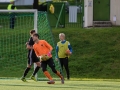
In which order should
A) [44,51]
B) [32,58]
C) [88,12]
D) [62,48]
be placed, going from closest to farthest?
[44,51]
[32,58]
[62,48]
[88,12]

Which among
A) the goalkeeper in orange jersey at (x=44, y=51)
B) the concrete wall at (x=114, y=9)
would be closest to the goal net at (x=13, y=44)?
the goalkeeper in orange jersey at (x=44, y=51)

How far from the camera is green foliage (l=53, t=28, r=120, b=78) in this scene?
24.8m

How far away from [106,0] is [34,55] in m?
12.8

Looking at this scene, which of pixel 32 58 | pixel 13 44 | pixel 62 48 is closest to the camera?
pixel 32 58

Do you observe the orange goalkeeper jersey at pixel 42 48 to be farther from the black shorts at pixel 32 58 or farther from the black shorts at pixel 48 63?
the black shorts at pixel 32 58

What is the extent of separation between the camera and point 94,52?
26.6 m

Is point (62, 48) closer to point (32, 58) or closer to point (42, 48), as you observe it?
point (32, 58)

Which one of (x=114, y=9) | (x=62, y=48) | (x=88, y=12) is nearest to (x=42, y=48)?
(x=62, y=48)

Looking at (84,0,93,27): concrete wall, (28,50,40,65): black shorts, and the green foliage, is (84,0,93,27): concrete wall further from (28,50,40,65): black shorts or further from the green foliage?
(28,50,40,65): black shorts

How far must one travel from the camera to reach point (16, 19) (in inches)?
959

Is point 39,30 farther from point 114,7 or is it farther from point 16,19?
point 114,7

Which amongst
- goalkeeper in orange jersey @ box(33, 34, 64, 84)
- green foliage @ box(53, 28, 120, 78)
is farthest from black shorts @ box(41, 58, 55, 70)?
green foliage @ box(53, 28, 120, 78)

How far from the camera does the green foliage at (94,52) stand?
24.8 metres

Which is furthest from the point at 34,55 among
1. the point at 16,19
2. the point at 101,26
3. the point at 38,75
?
the point at 101,26
